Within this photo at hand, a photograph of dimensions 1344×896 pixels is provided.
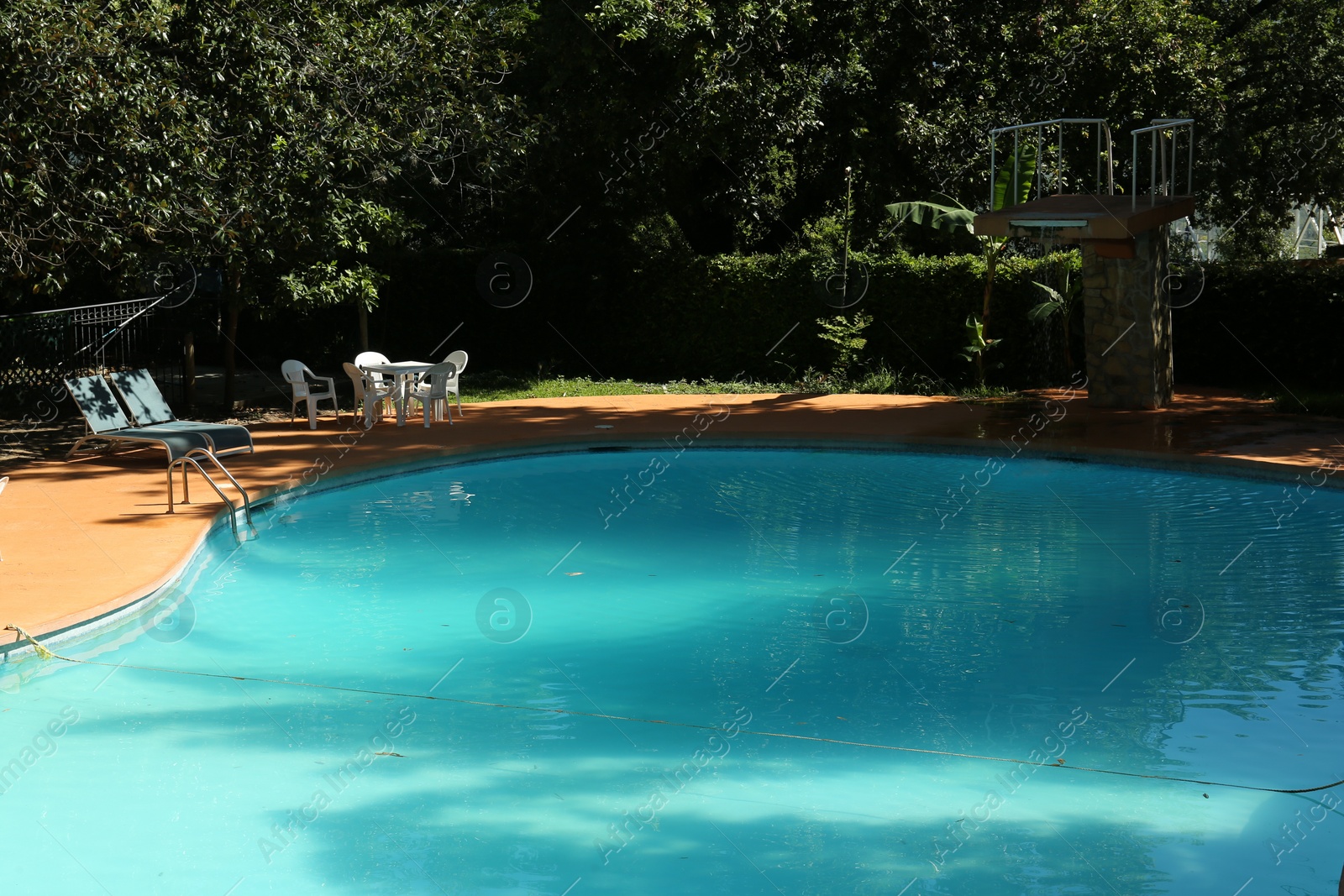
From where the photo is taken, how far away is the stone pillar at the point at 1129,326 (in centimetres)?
1540

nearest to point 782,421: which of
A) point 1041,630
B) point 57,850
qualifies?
point 1041,630

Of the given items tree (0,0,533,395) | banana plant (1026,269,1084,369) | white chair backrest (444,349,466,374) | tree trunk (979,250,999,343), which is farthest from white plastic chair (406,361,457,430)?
banana plant (1026,269,1084,369)

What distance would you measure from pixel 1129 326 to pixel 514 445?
8143 millimetres

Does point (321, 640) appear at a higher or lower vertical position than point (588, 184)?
lower

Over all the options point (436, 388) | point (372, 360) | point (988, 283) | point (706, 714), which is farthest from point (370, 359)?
point (706, 714)

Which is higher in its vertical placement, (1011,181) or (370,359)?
(1011,181)

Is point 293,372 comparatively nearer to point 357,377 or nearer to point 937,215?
point 357,377

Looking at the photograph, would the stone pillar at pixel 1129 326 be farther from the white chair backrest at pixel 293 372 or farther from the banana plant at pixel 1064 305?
the white chair backrest at pixel 293 372

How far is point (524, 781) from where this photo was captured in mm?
5824

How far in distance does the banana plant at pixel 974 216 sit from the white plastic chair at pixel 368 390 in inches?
309

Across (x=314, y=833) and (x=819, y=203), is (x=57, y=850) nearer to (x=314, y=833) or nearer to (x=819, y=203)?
(x=314, y=833)

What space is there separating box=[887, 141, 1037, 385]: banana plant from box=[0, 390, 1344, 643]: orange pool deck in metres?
1.19

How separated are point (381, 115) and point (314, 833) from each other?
493 inches

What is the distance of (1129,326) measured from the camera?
1552 cm
